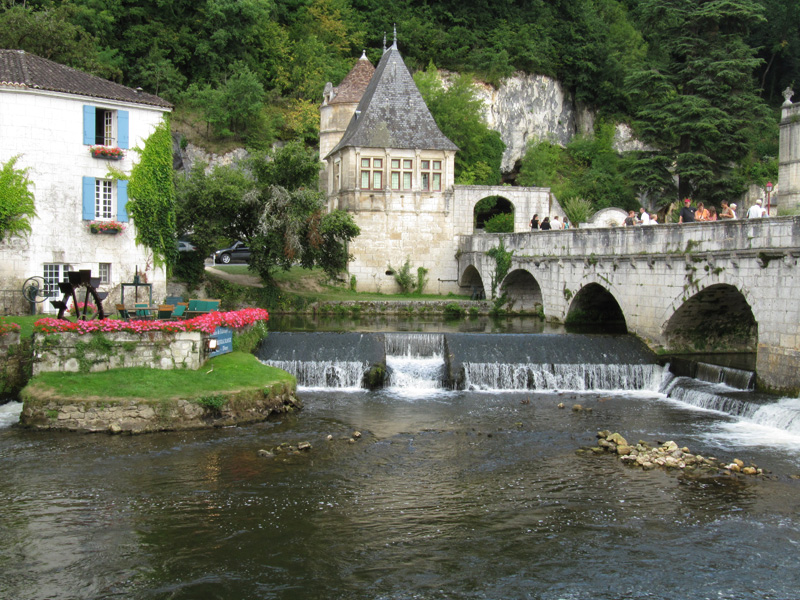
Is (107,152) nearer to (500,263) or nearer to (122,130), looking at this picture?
(122,130)

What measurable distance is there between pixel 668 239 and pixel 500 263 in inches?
484

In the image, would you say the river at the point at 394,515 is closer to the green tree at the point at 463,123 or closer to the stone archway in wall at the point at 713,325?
the stone archway in wall at the point at 713,325

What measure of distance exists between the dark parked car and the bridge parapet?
16.3m

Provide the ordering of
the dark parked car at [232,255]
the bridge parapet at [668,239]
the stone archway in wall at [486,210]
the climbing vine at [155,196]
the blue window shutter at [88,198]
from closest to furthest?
the bridge parapet at [668,239], the blue window shutter at [88,198], the climbing vine at [155,196], the dark parked car at [232,255], the stone archway in wall at [486,210]

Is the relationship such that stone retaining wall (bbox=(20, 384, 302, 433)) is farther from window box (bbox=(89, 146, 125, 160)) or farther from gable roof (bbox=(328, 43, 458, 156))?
gable roof (bbox=(328, 43, 458, 156))

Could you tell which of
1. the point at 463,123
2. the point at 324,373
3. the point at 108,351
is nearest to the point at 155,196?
the point at 324,373

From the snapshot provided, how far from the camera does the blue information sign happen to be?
21.5 m

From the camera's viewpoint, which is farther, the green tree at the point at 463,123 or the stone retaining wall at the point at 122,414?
the green tree at the point at 463,123

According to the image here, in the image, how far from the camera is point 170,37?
2157 inches

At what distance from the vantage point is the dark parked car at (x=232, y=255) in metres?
44.0

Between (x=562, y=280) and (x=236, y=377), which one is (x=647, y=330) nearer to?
(x=562, y=280)

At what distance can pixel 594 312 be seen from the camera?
3262 cm

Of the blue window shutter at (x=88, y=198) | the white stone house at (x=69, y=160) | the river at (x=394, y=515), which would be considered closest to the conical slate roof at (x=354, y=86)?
the white stone house at (x=69, y=160)

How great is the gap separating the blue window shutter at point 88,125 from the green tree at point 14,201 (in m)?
2.23
